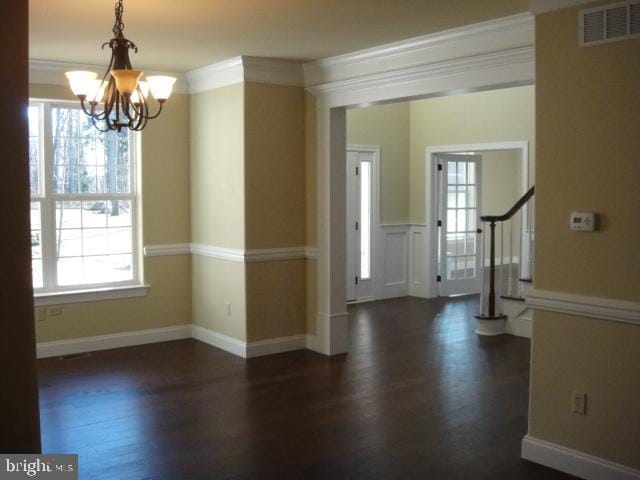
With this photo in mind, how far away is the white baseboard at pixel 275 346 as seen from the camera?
5.87 metres

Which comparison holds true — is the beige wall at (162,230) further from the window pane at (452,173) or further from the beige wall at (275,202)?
the window pane at (452,173)

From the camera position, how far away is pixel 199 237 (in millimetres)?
6469

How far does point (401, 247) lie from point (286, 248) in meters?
3.35

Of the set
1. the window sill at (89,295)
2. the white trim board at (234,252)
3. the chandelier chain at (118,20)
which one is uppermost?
the chandelier chain at (118,20)

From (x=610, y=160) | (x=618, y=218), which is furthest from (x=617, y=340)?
(x=610, y=160)

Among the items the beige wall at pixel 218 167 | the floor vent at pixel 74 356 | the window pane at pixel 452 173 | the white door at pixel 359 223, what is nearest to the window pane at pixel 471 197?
the window pane at pixel 452 173

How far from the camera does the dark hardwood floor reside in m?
3.61

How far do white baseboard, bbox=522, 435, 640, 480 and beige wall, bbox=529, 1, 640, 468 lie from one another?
0.04 metres

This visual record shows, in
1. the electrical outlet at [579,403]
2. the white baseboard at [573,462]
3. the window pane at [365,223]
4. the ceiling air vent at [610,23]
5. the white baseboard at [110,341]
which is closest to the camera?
the ceiling air vent at [610,23]

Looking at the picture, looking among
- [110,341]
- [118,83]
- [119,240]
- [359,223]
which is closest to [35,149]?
[119,240]

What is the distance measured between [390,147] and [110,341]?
448 centimetres

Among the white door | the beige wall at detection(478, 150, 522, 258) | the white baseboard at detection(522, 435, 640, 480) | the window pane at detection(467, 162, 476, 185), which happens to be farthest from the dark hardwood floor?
the beige wall at detection(478, 150, 522, 258)

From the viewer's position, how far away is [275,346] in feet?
19.7

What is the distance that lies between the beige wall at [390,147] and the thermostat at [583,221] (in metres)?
5.29
